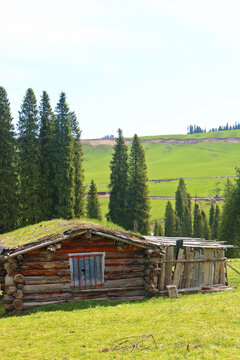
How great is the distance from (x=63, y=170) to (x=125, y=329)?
35.7m

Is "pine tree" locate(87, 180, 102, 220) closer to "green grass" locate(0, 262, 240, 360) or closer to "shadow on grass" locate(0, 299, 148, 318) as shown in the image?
"shadow on grass" locate(0, 299, 148, 318)

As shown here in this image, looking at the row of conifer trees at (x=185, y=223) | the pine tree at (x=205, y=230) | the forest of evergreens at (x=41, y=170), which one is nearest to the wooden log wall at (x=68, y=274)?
the forest of evergreens at (x=41, y=170)

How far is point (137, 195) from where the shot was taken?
5584 cm

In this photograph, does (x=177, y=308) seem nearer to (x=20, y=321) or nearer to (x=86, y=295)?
(x=86, y=295)

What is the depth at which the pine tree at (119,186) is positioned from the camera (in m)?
56.5

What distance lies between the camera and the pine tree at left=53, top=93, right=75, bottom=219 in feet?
149

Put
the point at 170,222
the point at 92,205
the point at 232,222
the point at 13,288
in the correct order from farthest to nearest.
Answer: the point at 170,222, the point at 92,205, the point at 232,222, the point at 13,288

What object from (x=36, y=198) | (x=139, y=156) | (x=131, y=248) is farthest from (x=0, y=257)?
(x=139, y=156)

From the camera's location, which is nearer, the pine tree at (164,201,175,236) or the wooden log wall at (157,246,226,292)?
the wooden log wall at (157,246,226,292)

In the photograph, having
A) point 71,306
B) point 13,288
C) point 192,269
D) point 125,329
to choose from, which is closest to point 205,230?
point 192,269

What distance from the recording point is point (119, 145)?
5803 centimetres

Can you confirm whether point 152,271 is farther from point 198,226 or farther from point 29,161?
point 198,226

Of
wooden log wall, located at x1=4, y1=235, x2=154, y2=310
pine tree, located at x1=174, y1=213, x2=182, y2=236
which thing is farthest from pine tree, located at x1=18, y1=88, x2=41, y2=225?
pine tree, located at x1=174, y1=213, x2=182, y2=236

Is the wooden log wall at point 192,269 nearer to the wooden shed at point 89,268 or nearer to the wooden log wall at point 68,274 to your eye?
the wooden shed at point 89,268
